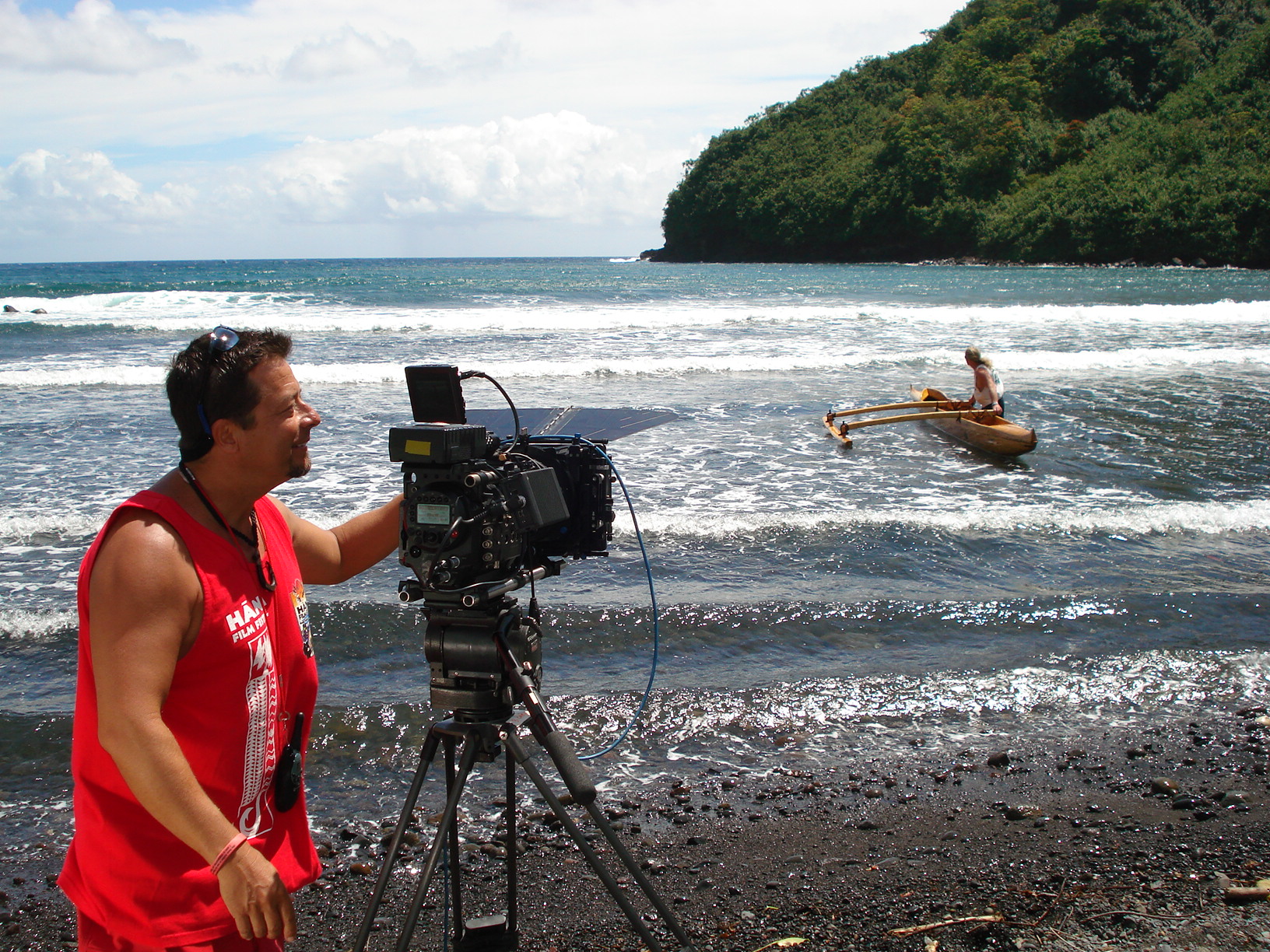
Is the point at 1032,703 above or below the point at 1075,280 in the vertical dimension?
below

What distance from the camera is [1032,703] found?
4.09 metres

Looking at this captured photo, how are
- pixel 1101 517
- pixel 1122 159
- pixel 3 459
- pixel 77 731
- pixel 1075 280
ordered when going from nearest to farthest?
pixel 77 731, pixel 1101 517, pixel 3 459, pixel 1075 280, pixel 1122 159

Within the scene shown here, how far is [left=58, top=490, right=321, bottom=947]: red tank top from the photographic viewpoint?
4.82 ft

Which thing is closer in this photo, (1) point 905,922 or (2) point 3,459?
(1) point 905,922

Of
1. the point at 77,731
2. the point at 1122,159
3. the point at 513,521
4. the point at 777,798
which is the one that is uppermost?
the point at 1122,159

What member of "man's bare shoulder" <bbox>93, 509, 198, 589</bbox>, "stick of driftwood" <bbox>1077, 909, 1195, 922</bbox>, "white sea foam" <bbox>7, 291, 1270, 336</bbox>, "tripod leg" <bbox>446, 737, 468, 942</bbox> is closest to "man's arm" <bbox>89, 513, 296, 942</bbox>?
"man's bare shoulder" <bbox>93, 509, 198, 589</bbox>

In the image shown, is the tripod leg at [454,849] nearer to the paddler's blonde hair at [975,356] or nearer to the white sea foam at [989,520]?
the white sea foam at [989,520]

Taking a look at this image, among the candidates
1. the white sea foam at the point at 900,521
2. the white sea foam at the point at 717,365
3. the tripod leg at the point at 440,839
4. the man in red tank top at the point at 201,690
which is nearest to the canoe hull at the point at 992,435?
the white sea foam at the point at 900,521

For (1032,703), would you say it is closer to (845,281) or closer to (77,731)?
(77,731)

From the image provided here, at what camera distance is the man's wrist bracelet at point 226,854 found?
1.36m

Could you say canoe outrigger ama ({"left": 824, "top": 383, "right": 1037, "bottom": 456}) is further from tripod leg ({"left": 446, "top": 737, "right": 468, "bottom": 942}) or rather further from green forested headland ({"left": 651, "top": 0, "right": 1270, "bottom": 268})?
green forested headland ({"left": 651, "top": 0, "right": 1270, "bottom": 268})

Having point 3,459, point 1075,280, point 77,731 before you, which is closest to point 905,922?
point 77,731

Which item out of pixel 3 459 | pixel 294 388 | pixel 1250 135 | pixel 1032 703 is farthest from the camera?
pixel 1250 135

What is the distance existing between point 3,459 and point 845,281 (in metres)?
34.8
